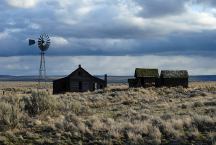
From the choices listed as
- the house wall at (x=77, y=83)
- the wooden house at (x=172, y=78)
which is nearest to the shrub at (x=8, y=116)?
the house wall at (x=77, y=83)

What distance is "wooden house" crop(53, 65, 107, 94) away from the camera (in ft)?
248

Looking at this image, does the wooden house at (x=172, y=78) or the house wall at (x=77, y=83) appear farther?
the wooden house at (x=172, y=78)

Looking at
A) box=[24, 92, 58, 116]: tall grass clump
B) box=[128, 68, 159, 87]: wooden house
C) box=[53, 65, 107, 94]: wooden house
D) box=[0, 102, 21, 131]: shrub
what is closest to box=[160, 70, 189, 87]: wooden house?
box=[128, 68, 159, 87]: wooden house

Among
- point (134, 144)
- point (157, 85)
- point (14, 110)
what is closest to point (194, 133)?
point (134, 144)

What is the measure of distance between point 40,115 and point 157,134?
290 inches

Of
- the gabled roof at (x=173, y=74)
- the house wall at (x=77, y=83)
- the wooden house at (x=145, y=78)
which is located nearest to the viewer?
the house wall at (x=77, y=83)

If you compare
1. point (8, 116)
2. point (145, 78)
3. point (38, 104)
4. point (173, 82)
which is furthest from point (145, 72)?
point (8, 116)

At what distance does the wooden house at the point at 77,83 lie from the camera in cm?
7559

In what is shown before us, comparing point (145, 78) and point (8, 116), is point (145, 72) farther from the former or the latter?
point (8, 116)

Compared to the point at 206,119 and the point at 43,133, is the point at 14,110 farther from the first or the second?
the point at 206,119

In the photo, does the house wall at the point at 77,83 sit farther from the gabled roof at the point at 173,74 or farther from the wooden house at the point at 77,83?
the gabled roof at the point at 173,74

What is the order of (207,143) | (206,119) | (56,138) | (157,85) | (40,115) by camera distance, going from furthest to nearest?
1. (157,85)
2. (40,115)
3. (206,119)
4. (56,138)
5. (207,143)

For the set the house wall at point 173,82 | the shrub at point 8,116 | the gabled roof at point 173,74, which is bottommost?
the shrub at point 8,116

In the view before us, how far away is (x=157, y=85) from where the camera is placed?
76.8 metres
